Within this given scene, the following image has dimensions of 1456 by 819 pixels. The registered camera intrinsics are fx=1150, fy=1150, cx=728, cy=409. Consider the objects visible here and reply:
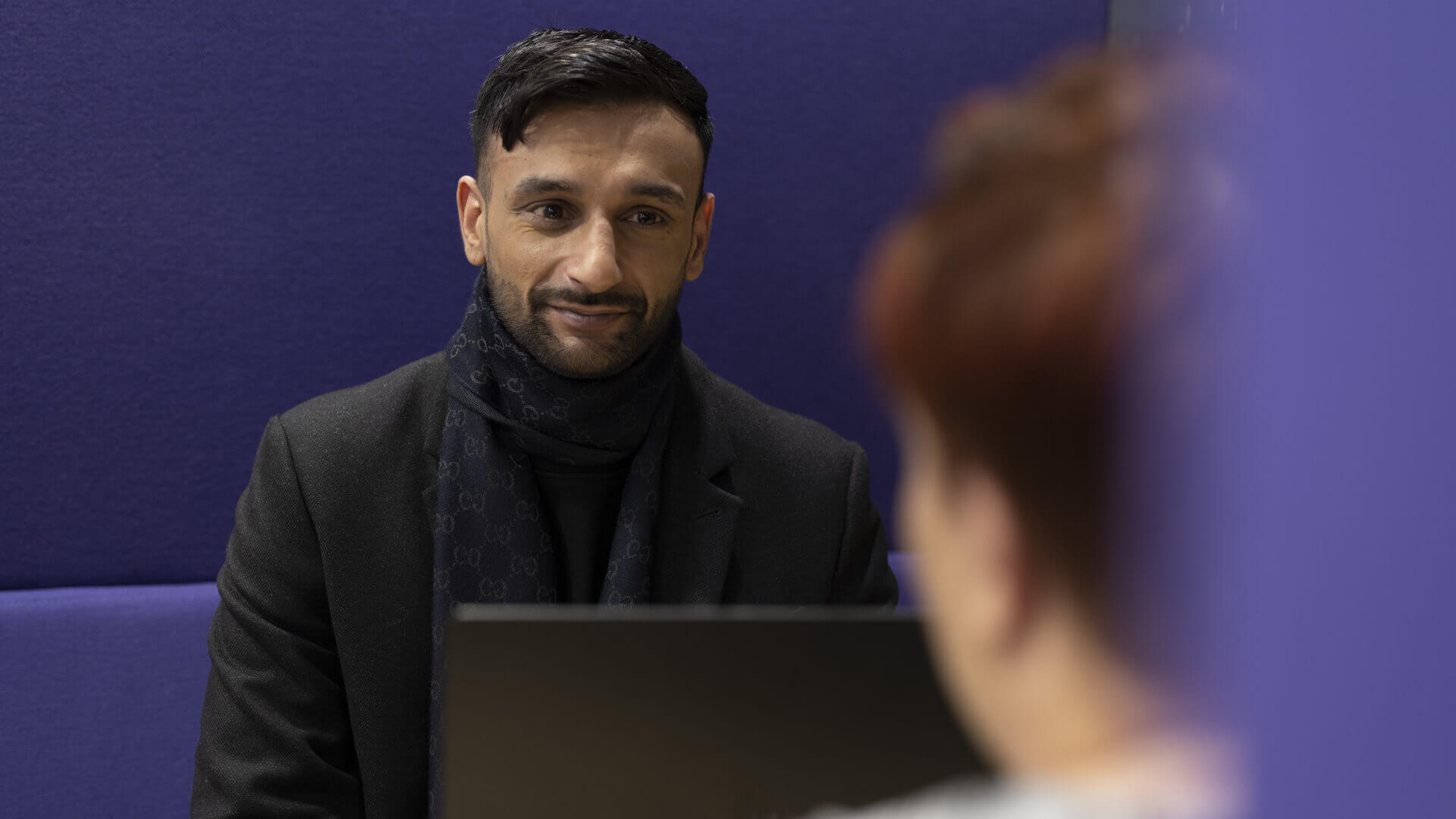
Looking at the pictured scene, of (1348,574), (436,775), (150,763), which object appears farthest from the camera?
(150,763)

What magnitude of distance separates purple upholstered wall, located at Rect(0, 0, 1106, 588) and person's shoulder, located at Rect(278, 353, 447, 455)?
0.25 metres

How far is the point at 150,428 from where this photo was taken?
1340mm

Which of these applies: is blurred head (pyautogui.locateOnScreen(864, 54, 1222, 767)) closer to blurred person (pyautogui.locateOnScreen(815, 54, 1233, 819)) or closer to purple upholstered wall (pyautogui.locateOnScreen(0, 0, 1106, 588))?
blurred person (pyautogui.locateOnScreen(815, 54, 1233, 819))

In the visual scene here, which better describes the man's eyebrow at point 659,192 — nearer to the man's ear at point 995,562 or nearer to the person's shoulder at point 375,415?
the person's shoulder at point 375,415

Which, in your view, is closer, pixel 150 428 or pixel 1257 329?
pixel 1257 329

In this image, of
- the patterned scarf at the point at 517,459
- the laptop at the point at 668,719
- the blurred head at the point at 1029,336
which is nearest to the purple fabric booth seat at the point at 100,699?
the patterned scarf at the point at 517,459

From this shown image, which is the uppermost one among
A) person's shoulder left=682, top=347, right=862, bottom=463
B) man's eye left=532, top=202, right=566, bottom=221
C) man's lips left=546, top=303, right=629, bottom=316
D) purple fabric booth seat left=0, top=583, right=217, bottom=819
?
man's eye left=532, top=202, right=566, bottom=221

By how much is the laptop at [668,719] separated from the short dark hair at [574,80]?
822 mm

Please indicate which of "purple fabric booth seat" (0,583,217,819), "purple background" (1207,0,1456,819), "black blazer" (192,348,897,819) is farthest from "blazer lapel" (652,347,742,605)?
"purple background" (1207,0,1456,819)

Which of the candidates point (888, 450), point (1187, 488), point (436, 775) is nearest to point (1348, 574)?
point (1187, 488)

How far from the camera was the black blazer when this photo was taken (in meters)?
1.03

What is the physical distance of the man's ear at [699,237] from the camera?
3.91 ft

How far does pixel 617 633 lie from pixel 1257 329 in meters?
0.19

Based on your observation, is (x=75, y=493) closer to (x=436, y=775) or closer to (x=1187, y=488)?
(x=436, y=775)
